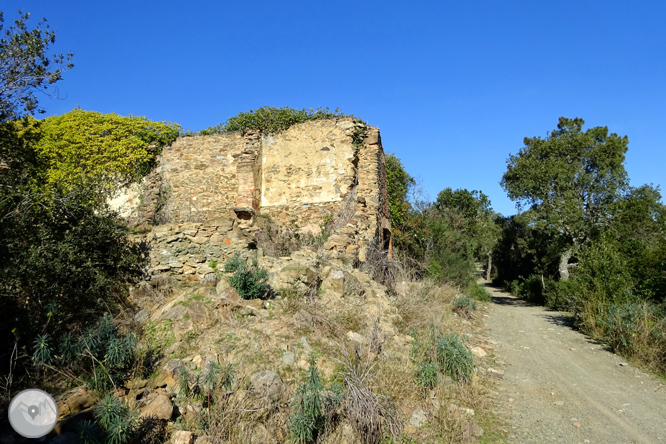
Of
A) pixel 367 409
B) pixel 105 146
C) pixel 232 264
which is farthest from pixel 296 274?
pixel 105 146

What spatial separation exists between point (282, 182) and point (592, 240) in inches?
543

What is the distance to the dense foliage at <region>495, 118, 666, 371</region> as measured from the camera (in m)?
8.82

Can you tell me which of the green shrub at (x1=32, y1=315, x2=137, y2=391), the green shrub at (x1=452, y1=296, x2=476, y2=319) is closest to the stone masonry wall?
the green shrub at (x1=452, y1=296, x2=476, y2=319)

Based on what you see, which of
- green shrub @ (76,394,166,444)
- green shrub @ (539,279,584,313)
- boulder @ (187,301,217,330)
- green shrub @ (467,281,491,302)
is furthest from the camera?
green shrub @ (467,281,491,302)

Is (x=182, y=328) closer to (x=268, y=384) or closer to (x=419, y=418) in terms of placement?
(x=268, y=384)

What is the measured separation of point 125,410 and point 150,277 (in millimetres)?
3811

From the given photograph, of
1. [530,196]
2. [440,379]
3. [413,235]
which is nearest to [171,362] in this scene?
[440,379]

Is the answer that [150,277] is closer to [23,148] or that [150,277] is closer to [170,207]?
[23,148]

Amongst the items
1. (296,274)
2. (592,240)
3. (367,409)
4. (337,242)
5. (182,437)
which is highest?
(592,240)

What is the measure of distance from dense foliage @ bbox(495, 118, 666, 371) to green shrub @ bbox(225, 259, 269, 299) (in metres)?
7.26

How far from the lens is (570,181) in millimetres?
21016

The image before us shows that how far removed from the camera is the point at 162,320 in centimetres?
613

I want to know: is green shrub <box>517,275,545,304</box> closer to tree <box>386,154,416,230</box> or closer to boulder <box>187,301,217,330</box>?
tree <box>386,154,416,230</box>

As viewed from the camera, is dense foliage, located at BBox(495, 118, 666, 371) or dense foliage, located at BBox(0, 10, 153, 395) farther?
Answer: dense foliage, located at BBox(495, 118, 666, 371)
